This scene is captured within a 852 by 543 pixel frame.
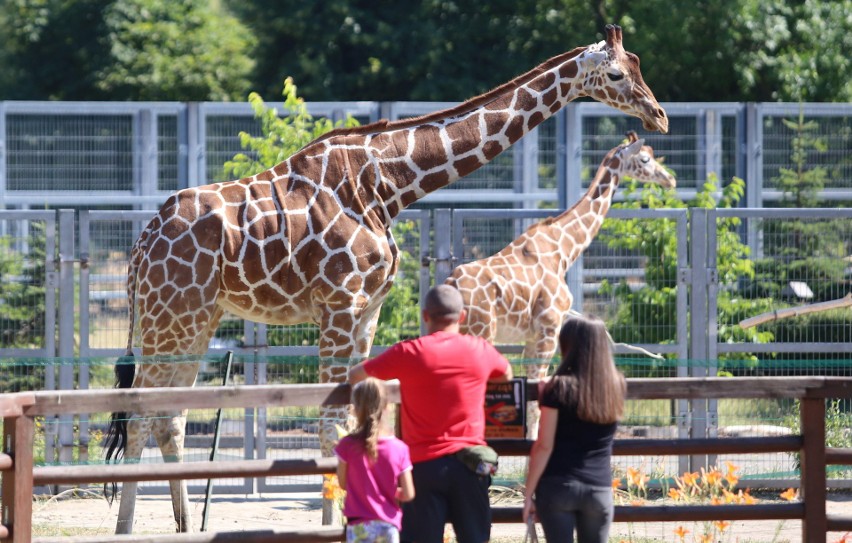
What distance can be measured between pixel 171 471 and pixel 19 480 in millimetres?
670

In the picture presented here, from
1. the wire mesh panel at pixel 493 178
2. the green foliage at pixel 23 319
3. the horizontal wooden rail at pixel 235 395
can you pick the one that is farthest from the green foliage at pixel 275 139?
the horizontal wooden rail at pixel 235 395

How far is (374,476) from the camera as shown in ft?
17.8

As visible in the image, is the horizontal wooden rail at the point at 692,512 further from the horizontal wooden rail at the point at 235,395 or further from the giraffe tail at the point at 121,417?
the giraffe tail at the point at 121,417

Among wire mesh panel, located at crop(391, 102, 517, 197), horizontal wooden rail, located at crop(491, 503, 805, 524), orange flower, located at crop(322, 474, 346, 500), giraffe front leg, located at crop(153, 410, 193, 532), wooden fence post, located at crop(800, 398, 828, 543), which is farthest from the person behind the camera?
Result: wire mesh panel, located at crop(391, 102, 517, 197)

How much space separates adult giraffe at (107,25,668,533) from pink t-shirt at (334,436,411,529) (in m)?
2.60

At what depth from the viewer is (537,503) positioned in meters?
5.56

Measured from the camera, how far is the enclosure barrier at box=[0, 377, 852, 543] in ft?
19.1

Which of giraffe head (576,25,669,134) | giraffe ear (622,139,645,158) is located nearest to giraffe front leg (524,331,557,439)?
giraffe head (576,25,669,134)

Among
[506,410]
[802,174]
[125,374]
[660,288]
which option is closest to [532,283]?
[660,288]

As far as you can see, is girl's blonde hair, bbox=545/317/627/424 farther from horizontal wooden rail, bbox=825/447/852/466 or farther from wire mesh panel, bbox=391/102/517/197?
wire mesh panel, bbox=391/102/517/197

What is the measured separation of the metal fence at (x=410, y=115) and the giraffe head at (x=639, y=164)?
5.56m

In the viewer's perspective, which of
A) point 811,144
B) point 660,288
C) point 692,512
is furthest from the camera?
point 811,144

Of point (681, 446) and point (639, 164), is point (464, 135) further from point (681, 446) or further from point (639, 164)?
point (681, 446)

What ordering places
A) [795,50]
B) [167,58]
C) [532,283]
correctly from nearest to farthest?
[532,283] → [795,50] → [167,58]
